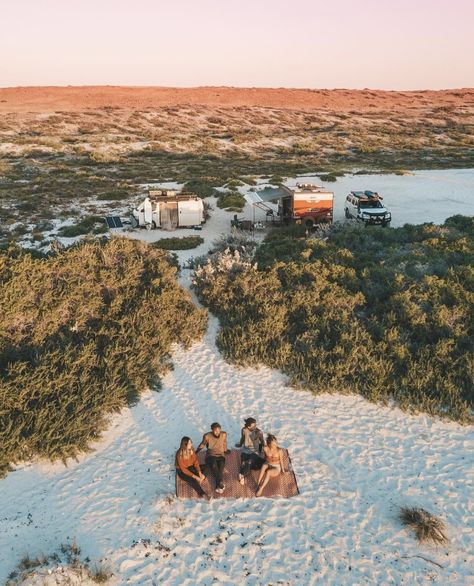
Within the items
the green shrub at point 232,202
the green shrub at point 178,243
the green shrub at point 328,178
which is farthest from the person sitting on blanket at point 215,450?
the green shrub at point 328,178

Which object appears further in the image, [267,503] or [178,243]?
[178,243]

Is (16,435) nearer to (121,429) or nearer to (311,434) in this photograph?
(121,429)

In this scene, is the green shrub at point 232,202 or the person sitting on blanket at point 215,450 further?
the green shrub at point 232,202

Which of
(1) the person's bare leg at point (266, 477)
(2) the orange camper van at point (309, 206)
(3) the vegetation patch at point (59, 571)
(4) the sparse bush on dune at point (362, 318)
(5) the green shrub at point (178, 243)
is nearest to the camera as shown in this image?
(3) the vegetation patch at point (59, 571)

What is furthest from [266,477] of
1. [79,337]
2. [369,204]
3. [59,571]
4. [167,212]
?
[369,204]

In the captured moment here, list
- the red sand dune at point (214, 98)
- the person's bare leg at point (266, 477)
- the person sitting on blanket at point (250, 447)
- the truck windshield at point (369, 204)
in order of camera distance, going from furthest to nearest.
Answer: the red sand dune at point (214, 98) → the truck windshield at point (369, 204) → the person sitting on blanket at point (250, 447) → the person's bare leg at point (266, 477)

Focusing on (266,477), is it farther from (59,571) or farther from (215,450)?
(59,571)

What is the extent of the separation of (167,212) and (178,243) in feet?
11.8

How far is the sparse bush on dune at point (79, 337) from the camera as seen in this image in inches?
395

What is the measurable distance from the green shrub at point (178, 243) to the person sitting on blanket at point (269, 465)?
15158 millimetres

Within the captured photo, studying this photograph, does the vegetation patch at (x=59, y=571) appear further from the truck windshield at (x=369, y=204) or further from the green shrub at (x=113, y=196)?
the green shrub at (x=113, y=196)

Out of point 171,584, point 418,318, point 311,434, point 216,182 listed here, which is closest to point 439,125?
point 216,182

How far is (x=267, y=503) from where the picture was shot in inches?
347

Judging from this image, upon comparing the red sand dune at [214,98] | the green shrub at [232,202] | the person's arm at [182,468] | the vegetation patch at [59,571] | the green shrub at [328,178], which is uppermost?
the red sand dune at [214,98]
